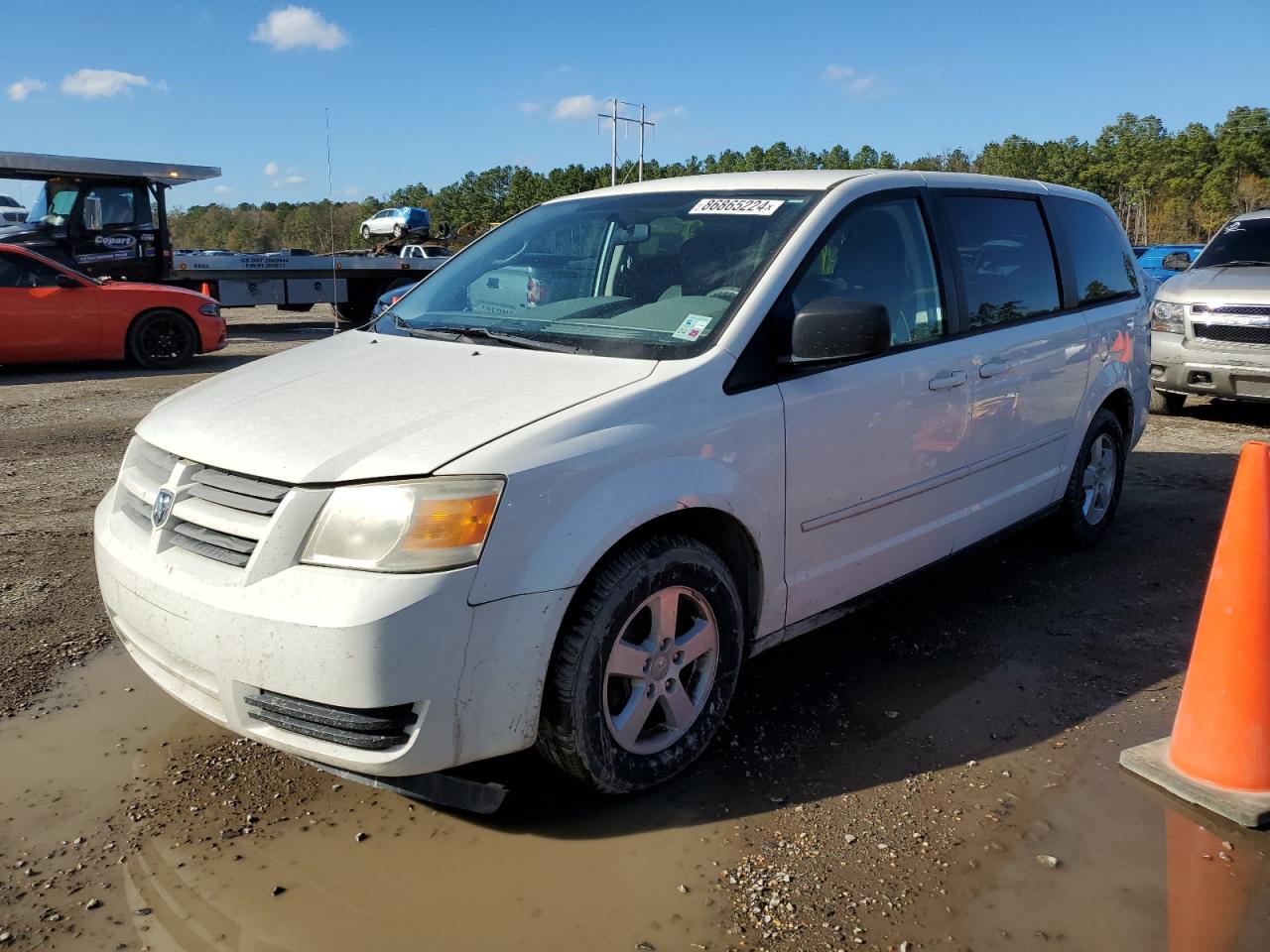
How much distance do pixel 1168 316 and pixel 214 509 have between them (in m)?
8.29

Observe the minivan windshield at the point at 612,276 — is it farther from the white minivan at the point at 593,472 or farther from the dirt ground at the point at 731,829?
the dirt ground at the point at 731,829

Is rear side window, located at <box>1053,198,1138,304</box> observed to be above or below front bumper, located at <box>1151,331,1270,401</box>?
above

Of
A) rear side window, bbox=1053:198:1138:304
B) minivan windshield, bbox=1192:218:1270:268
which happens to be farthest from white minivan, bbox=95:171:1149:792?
minivan windshield, bbox=1192:218:1270:268

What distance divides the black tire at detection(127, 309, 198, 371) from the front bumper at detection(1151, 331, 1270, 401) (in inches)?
411

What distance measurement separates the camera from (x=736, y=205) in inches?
140

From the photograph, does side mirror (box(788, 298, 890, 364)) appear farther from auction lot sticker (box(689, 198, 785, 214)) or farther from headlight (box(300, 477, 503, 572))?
headlight (box(300, 477, 503, 572))

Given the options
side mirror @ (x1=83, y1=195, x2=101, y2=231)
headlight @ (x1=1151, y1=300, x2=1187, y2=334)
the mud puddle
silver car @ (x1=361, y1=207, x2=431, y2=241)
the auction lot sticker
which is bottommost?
the mud puddle

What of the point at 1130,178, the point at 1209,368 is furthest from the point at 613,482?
the point at 1130,178

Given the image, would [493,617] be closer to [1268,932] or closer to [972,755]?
[972,755]

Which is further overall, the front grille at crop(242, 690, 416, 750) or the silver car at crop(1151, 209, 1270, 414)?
the silver car at crop(1151, 209, 1270, 414)

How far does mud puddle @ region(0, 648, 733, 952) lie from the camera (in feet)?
7.77

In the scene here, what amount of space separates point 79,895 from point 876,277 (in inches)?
119

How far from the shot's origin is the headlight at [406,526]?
7.86ft

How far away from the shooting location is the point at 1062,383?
179 inches
